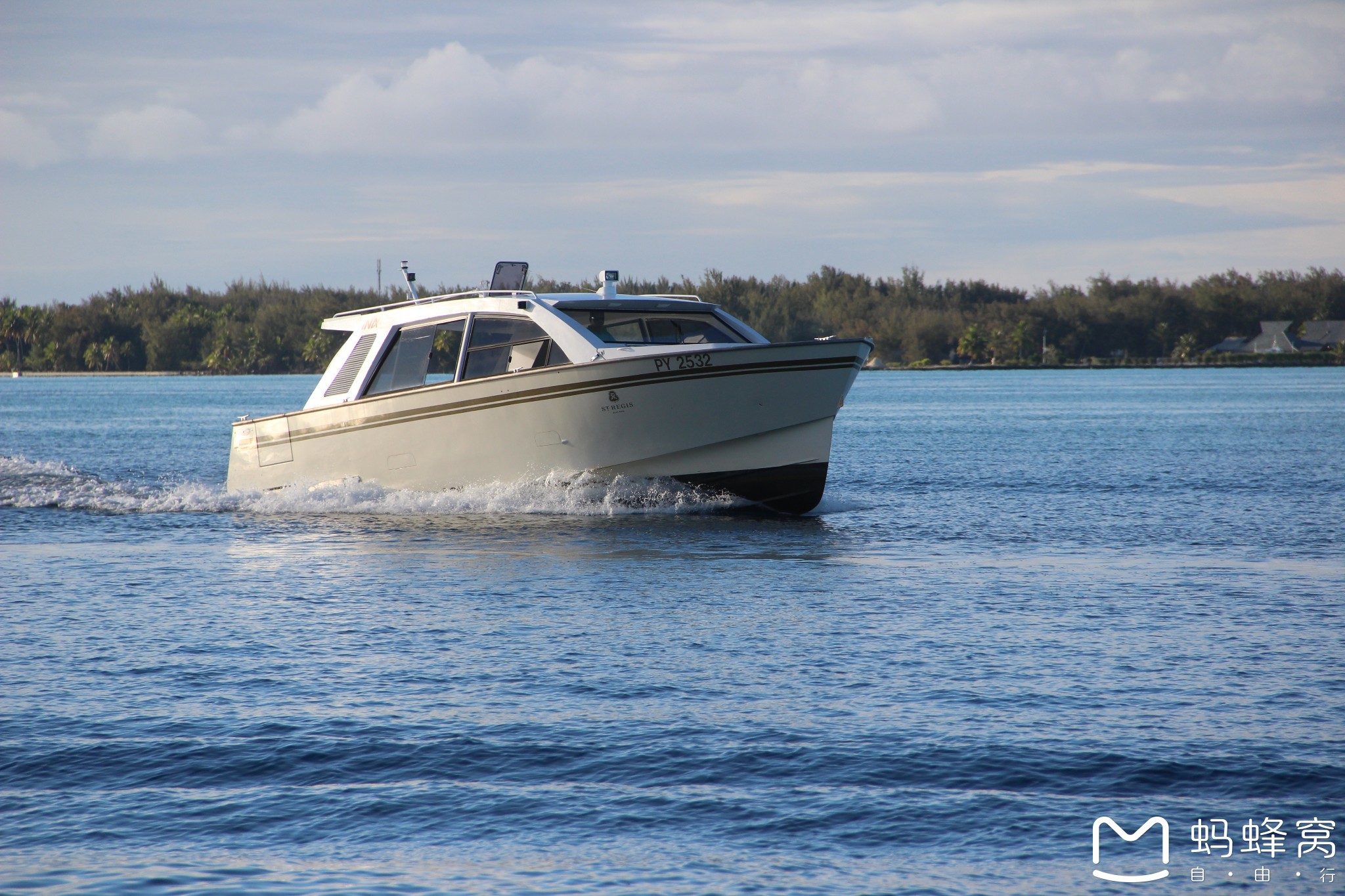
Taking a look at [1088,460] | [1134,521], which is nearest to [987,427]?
[1088,460]

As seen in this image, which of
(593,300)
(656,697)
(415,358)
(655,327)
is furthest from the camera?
(415,358)

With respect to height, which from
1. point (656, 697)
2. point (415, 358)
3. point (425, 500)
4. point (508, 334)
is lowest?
point (656, 697)

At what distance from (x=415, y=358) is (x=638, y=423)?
12.7 feet

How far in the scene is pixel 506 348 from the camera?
17.2 m

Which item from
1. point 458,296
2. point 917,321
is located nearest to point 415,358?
point 458,296

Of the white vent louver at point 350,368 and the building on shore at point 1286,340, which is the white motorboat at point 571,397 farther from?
the building on shore at point 1286,340

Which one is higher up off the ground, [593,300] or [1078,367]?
[1078,367]

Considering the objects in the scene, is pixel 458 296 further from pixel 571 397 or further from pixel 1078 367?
pixel 1078 367

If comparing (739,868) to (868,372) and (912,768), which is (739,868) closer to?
(912,768)

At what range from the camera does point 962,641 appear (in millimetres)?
9555

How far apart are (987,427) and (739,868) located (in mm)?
38945

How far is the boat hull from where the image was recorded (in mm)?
16125

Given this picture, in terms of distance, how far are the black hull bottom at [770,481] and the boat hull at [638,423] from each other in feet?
0.06

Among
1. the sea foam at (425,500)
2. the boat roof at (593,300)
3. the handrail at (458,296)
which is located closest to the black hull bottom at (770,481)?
the sea foam at (425,500)
